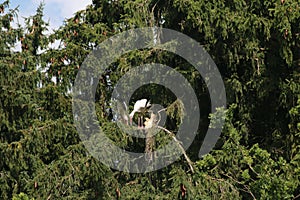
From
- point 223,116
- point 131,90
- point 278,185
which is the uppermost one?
point 131,90

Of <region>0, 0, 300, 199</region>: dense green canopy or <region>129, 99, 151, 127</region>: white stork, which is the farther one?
<region>129, 99, 151, 127</region>: white stork

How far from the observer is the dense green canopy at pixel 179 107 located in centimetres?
945

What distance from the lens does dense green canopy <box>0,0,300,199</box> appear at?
9.45 metres

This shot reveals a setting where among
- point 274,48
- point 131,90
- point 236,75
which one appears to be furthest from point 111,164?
point 274,48

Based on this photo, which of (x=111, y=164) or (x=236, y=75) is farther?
(x=236, y=75)

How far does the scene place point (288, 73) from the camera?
10.8 meters

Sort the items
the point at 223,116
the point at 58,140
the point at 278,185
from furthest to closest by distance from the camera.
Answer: the point at 58,140 → the point at 223,116 → the point at 278,185

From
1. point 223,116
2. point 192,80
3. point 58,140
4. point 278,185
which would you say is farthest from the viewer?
point 58,140

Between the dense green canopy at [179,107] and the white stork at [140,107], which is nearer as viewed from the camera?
the dense green canopy at [179,107]

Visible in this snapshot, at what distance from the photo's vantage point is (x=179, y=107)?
406 inches

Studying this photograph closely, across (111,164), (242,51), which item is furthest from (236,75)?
(111,164)

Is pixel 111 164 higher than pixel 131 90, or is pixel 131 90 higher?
pixel 131 90

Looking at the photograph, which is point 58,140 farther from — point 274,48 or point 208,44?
point 274,48

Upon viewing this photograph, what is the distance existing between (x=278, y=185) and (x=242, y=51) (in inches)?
111
